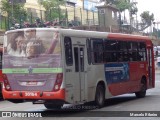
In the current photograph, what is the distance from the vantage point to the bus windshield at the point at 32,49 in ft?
48.8

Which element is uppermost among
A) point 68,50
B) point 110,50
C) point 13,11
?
point 13,11

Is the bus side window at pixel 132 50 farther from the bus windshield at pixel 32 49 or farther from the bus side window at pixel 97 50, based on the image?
the bus windshield at pixel 32 49

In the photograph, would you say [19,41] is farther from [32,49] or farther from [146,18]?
[146,18]

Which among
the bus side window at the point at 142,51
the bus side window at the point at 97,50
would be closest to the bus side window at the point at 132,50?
the bus side window at the point at 142,51

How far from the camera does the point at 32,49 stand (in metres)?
15.1

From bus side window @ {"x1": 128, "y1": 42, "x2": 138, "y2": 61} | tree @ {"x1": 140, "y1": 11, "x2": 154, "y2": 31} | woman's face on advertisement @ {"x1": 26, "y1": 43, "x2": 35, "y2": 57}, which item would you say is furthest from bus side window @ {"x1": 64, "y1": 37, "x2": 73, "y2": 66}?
tree @ {"x1": 140, "y1": 11, "x2": 154, "y2": 31}

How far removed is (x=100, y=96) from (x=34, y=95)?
322cm

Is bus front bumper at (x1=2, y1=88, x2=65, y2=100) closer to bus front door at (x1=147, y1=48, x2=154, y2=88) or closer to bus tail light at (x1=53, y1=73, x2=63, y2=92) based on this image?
bus tail light at (x1=53, y1=73, x2=63, y2=92)

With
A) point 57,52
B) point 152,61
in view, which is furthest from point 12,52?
point 152,61

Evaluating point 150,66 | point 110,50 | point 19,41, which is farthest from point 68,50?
point 150,66

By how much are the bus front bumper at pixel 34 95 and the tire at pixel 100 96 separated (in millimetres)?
2660

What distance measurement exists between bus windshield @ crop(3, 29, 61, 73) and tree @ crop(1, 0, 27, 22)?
21.4 metres

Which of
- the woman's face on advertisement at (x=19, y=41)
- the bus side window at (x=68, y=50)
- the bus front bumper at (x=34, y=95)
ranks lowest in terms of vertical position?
the bus front bumper at (x=34, y=95)

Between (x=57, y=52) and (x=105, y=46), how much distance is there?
352cm
